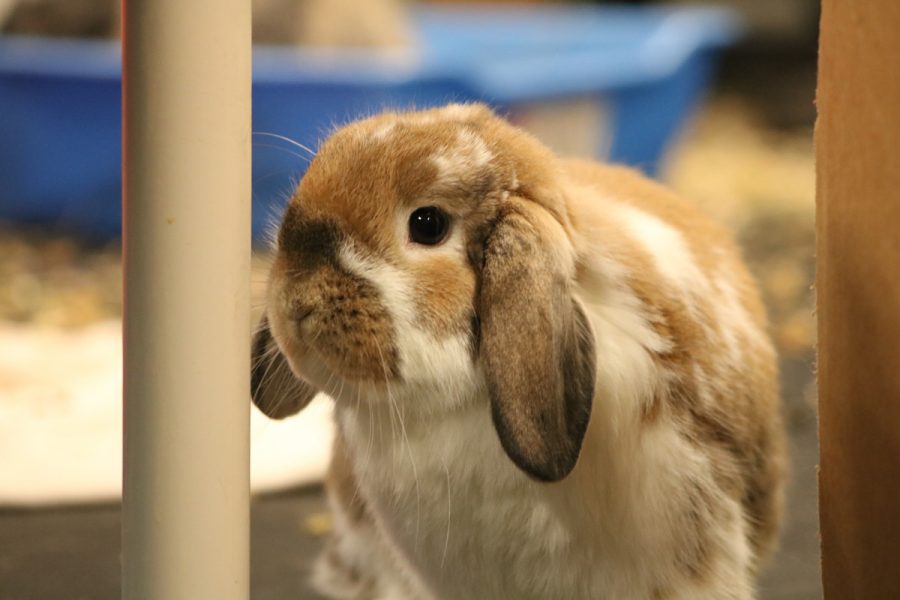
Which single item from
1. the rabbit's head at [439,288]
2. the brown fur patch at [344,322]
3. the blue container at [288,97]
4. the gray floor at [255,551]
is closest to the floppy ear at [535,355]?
the rabbit's head at [439,288]

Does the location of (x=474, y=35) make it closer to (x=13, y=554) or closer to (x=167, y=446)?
(x=13, y=554)

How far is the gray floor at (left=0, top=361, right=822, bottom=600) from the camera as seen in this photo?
6.10ft

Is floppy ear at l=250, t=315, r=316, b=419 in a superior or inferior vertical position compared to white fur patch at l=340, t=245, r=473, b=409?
inferior

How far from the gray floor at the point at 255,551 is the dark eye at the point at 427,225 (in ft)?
2.55

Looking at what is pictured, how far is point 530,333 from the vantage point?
1220mm

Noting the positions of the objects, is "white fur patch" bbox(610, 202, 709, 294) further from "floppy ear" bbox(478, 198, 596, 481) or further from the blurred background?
Result: the blurred background

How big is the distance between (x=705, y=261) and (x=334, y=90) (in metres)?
2.16

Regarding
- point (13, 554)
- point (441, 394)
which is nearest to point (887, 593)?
point (441, 394)

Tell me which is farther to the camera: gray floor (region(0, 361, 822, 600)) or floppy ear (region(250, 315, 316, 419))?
gray floor (region(0, 361, 822, 600))

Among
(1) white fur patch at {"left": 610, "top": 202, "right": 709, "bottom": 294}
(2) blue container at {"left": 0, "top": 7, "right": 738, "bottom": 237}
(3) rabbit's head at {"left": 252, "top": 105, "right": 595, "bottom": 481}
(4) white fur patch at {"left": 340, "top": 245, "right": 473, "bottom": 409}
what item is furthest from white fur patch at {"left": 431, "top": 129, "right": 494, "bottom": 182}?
(2) blue container at {"left": 0, "top": 7, "right": 738, "bottom": 237}

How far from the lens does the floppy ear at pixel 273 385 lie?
1.50 metres

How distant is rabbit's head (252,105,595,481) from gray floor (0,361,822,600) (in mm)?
696

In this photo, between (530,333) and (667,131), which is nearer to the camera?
(530,333)

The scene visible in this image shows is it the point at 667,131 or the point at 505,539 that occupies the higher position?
the point at 667,131
